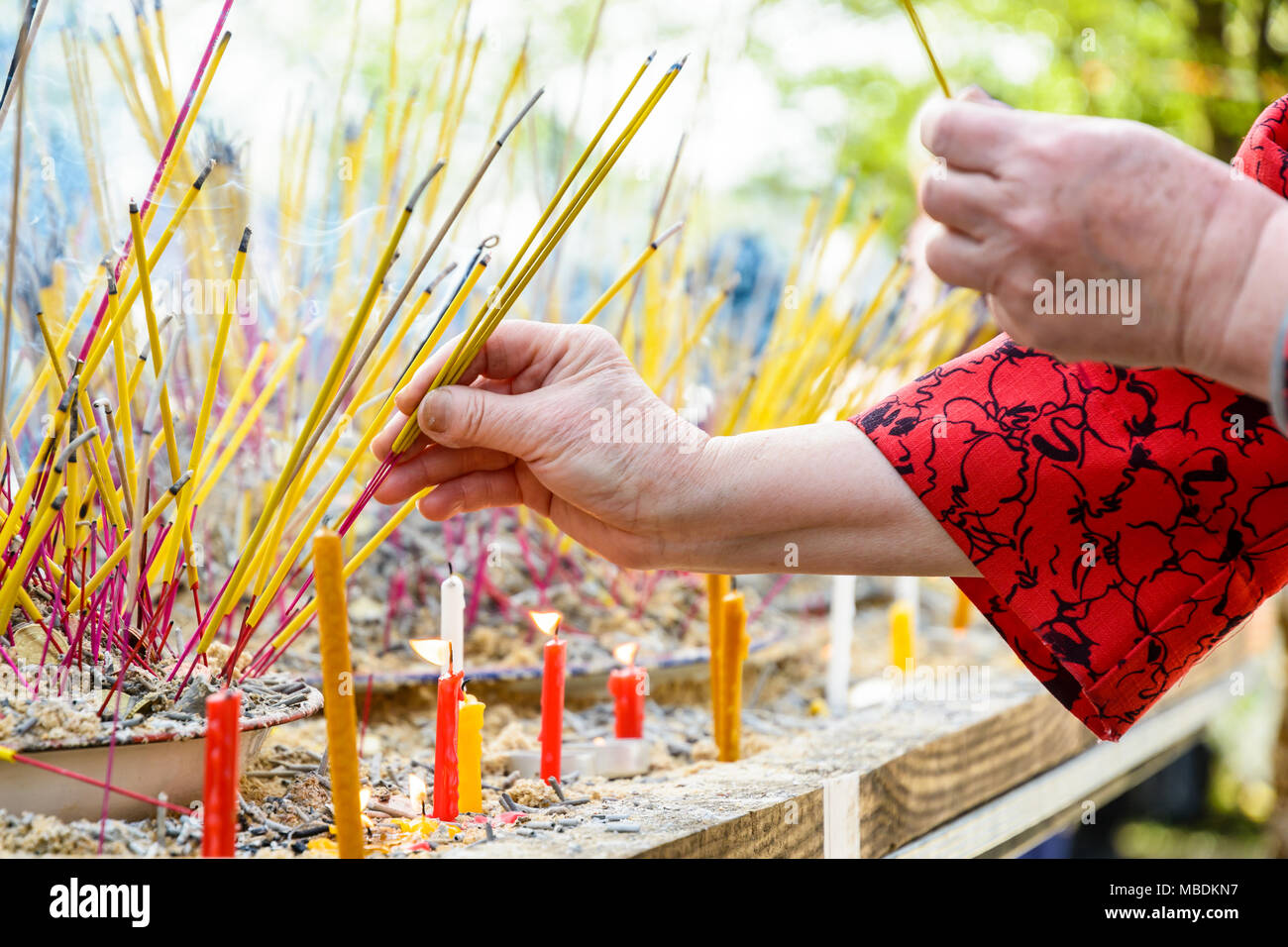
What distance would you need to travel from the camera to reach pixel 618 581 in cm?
121

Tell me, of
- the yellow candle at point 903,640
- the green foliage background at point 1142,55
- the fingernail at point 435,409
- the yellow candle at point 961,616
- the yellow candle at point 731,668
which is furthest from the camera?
the green foliage background at point 1142,55

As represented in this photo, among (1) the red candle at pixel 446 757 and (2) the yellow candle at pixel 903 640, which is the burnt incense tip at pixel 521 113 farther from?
(2) the yellow candle at pixel 903 640

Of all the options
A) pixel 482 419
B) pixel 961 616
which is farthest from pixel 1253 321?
pixel 961 616

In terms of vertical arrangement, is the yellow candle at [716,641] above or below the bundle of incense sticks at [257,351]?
below

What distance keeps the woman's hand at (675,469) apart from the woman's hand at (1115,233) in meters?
0.20

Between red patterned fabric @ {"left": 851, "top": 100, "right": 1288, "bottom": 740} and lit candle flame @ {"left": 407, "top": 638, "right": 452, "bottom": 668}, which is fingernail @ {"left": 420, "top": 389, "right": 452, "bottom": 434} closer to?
lit candle flame @ {"left": 407, "top": 638, "right": 452, "bottom": 668}

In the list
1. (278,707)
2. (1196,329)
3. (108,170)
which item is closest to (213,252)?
(108,170)

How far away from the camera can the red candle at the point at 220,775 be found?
43cm

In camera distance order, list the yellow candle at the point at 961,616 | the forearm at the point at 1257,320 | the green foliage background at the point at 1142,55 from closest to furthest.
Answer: the forearm at the point at 1257,320 → the yellow candle at the point at 961,616 → the green foliage background at the point at 1142,55

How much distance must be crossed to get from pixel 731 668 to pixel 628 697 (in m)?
0.08

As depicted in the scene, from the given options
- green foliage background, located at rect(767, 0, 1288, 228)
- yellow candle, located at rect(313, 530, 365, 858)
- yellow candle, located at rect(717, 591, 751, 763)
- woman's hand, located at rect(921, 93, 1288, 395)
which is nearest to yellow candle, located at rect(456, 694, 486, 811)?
yellow candle, located at rect(313, 530, 365, 858)

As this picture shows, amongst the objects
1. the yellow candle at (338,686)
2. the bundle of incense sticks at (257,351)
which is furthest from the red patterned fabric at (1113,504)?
the yellow candle at (338,686)

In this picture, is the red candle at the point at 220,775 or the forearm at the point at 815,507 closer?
the red candle at the point at 220,775

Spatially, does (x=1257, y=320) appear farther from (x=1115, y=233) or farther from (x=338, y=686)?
(x=338, y=686)
